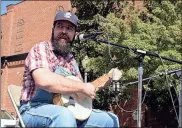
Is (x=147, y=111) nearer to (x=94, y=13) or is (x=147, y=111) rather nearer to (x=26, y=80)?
(x=94, y=13)

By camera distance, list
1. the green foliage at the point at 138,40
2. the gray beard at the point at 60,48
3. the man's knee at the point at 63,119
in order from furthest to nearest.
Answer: the green foliage at the point at 138,40
the gray beard at the point at 60,48
the man's knee at the point at 63,119

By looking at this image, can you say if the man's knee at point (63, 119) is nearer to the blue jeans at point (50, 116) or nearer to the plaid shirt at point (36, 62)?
the blue jeans at point (50, 116)

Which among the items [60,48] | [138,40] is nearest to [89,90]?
[60,48]

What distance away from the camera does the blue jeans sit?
6.85ft

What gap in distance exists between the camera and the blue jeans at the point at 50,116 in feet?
6.85

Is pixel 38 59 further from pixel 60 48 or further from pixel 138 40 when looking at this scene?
pixel 138 40

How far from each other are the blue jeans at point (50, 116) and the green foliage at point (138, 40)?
20.6 feet

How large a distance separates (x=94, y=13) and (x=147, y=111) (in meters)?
4.21

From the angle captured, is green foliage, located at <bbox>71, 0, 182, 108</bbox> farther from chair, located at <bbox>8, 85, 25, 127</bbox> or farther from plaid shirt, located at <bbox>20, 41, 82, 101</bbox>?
plaid shirt, located at <bbox>20, 41, 82, 101</bbox>

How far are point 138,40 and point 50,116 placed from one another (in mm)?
7872

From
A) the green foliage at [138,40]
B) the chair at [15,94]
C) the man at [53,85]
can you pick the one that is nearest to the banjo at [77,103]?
the man at [53,85]

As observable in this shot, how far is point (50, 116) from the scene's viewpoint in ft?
6.93

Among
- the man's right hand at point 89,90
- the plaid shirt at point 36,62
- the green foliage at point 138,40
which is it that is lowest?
the man's right hand at point 89,90

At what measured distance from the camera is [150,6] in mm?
11906
